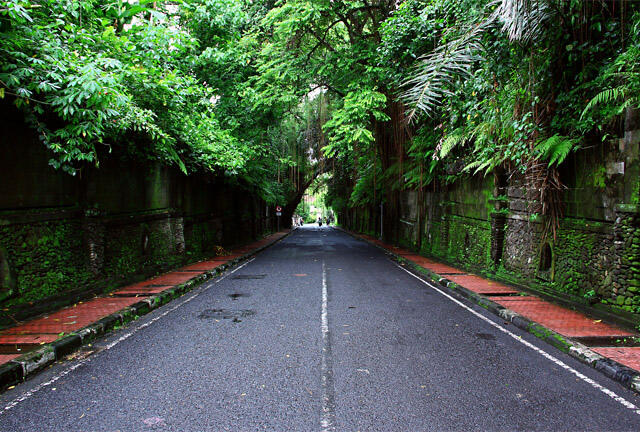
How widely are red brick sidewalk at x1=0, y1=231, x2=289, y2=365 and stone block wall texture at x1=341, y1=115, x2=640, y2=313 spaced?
25.9 feet

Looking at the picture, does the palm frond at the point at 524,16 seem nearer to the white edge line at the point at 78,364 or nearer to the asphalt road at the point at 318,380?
the asphalt road at the point at 318,380

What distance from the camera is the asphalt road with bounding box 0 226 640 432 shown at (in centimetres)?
330

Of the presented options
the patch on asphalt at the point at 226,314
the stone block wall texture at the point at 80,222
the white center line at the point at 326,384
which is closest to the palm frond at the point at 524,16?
the white center line at the point at 326,384

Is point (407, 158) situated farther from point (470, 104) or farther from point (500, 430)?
point (500, 430)

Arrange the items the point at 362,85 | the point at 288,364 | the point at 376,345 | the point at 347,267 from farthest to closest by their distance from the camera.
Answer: the point at 362,85 < the point at 347,267 < the point at 376,345 < the point at 288,364

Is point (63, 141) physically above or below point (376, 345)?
above

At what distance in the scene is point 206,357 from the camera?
4766 mm

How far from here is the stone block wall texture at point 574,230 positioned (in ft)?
19.4

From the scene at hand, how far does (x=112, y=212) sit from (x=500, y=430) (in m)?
8.59

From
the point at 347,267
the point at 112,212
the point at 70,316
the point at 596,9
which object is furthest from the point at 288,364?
the point at 347,267

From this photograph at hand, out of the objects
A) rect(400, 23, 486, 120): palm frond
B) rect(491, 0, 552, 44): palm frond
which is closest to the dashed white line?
rect(400, 23, 486, 120): palm frond

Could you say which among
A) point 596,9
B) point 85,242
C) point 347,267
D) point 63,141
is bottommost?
point 347,267

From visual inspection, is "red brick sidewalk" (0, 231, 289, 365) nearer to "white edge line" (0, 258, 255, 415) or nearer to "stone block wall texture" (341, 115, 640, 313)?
"white edge line" (0, 258, 255, 415)

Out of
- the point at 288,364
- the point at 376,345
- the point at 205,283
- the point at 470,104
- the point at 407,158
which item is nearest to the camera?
the point at 288,364
